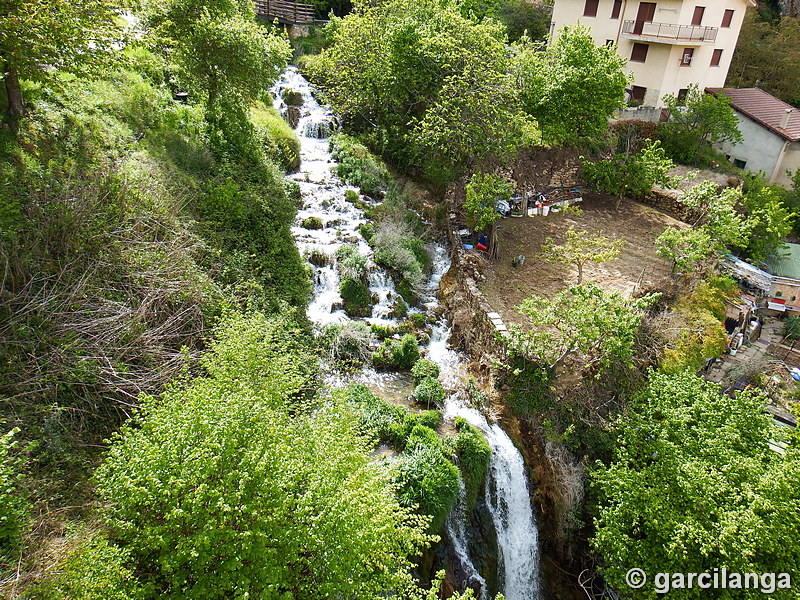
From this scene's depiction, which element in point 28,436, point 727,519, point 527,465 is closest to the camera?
point 28,436

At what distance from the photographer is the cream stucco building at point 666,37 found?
29125 millimetres

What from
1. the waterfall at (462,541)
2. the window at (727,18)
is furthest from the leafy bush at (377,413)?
the window at (727,18)

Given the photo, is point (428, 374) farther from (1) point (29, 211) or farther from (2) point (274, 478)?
(1) point (29, 211)

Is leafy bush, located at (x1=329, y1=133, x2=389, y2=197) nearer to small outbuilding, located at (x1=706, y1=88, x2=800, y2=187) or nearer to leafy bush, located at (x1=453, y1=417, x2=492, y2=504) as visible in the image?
leafy bush, located at (x1=453, y1=417, x2=492, y2=504)

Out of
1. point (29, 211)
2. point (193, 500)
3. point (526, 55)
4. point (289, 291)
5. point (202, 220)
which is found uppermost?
point (526, 55)

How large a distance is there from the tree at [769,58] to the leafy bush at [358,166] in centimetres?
3015

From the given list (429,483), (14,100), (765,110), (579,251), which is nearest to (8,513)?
(429,483)

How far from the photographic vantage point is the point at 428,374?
50.2 ft

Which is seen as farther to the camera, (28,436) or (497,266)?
(497,266)

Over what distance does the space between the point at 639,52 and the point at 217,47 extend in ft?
84.8

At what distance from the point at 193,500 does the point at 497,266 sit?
15.4 m

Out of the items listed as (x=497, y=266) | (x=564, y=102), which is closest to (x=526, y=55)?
(x=564, y=102)

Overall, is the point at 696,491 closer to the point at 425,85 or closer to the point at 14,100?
the point at 425,85

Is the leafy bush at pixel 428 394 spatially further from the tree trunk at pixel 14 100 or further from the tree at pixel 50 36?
the tree trunk at pixel 14 100
